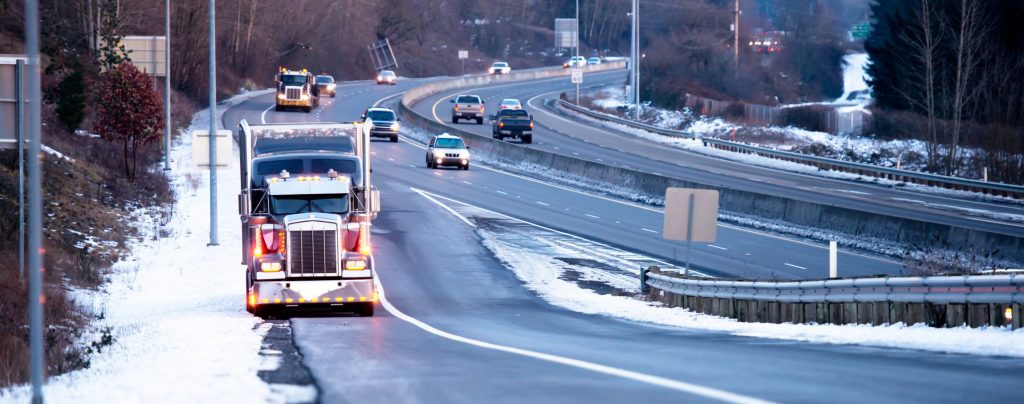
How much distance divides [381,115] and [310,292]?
152 ft

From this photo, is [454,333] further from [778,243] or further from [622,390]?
[778,243]

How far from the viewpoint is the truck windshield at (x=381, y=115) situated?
6476 cm

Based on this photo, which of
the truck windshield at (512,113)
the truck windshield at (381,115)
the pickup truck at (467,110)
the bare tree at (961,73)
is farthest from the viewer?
the pickup truck at (467,110)

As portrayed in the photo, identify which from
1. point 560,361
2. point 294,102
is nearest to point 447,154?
point 294,102

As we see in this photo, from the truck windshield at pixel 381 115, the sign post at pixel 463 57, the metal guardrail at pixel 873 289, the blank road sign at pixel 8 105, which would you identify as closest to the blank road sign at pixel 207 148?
the blank road sign at pixel 8 105

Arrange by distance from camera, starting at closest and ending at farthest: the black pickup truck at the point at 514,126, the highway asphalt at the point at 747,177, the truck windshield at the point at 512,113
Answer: the highway asphalt at the point at 747,177
the black pickup truck at the point at 514,126
the truck windshield at the point at 512,113

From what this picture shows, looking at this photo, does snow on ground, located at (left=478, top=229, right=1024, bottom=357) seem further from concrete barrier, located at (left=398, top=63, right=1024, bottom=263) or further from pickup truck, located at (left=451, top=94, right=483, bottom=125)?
pickup truck, located at (left=451, top=94, right=483, bottom=125)

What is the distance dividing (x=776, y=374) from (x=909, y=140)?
57.3 metres

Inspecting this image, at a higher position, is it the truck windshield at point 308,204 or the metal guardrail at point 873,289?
the truck windshield at point 308,204

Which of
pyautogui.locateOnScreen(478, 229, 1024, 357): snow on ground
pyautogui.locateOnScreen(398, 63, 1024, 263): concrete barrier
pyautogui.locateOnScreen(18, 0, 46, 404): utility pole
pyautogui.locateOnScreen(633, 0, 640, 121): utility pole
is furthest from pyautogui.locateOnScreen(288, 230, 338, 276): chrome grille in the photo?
pyautogui.locateOnScreen(633, 0, 640, 121): utility pole

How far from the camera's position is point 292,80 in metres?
77.9

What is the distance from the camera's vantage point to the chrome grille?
1934cm

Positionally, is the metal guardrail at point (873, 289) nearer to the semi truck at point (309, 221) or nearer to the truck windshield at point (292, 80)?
the semi truck at point (309, 221)

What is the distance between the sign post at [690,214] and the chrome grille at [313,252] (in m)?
6.49
